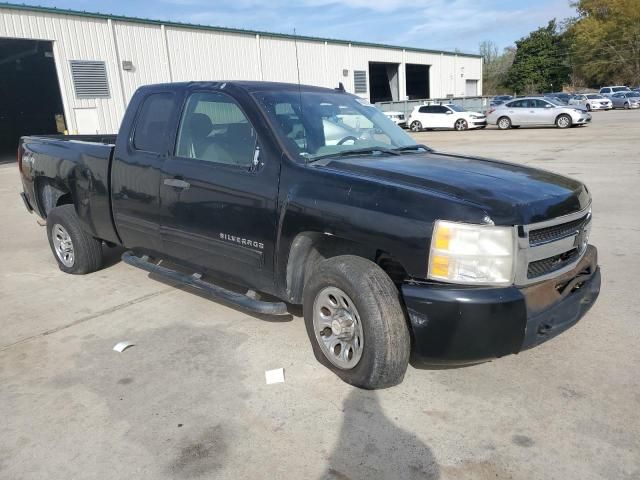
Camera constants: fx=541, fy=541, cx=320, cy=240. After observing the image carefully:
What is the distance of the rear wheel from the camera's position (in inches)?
1080

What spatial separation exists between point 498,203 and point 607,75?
85920 millimetres

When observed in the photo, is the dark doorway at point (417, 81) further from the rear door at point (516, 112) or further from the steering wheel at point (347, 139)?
the steering wheel at point (347, 139)

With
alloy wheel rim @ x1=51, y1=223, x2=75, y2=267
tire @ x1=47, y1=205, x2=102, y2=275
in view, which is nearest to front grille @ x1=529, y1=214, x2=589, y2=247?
tire @ x1=47, y1=205, x2=102, y2=275

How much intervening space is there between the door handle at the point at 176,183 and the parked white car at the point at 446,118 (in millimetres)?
26621

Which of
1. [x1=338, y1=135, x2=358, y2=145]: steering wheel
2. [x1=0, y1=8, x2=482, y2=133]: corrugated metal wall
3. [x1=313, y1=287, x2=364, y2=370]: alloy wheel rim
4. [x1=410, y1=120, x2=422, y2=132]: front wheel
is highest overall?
[x1=0, y1=8, x2=482, y2=133]: corrugated metal wall

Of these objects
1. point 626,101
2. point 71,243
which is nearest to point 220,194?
point 71,243

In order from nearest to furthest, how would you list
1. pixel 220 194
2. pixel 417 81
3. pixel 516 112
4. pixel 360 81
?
pixel 220 194, pixel 516 112, pixel 360 81, pixel 417 81

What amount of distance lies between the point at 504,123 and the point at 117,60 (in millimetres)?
18580

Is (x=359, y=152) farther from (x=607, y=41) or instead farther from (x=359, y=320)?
(x=607, y=41)

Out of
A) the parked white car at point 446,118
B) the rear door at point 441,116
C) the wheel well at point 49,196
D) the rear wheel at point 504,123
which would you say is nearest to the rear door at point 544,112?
the rear wheel at point 504,123

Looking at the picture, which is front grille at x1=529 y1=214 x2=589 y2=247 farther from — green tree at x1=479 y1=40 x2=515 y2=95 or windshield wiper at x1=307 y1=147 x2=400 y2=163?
green tree at x1=479 y1=40 x2=515 y2=95

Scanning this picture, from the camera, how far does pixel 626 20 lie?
6981 cm

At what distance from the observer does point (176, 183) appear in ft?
13.4

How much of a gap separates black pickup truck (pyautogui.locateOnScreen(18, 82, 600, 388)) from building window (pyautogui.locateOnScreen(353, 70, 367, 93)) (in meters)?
31.6
